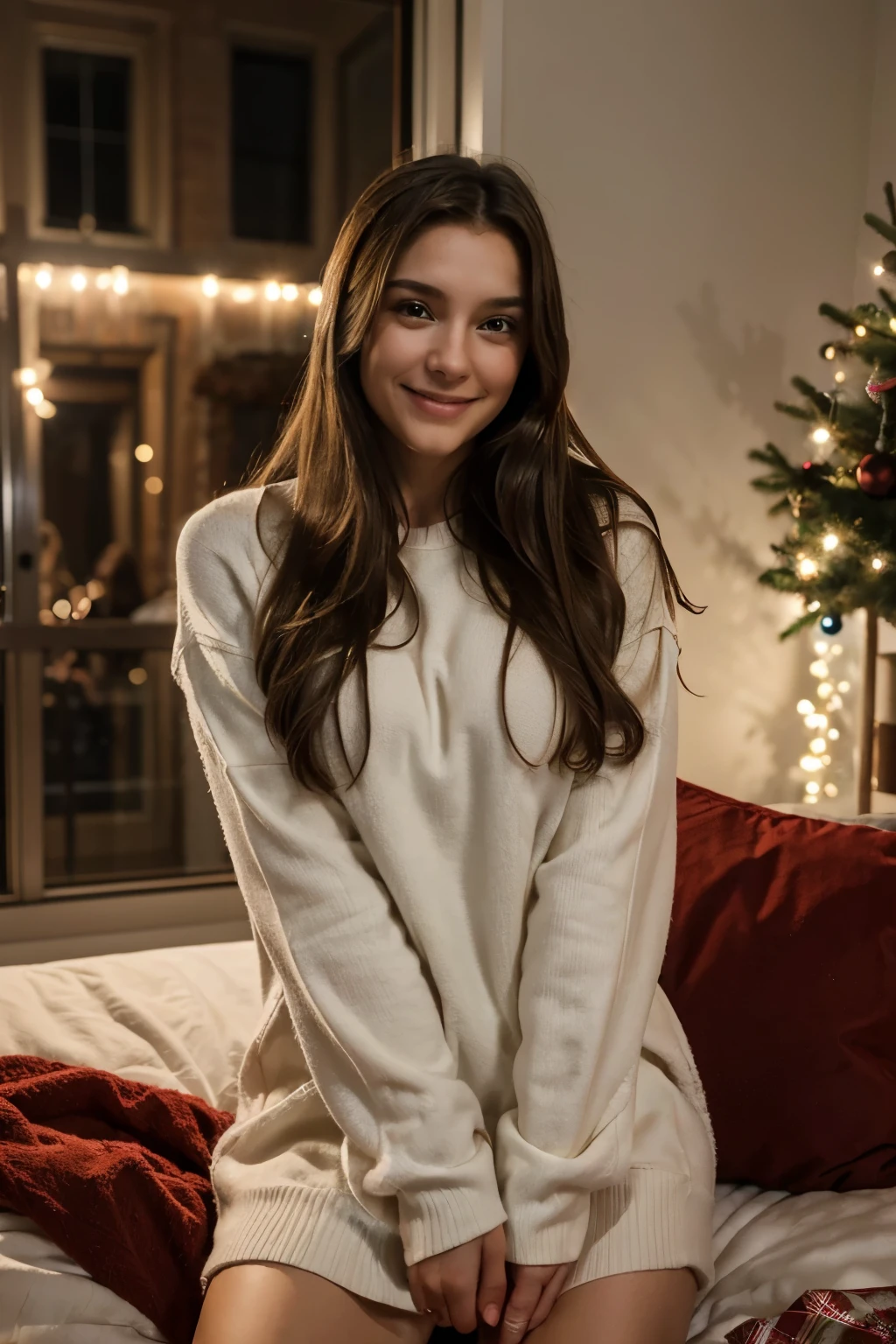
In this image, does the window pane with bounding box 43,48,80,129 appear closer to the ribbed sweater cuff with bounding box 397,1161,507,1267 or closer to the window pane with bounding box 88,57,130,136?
the window pane with bounding box 88,57,130,136

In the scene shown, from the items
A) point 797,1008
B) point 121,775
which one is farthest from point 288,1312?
point 121,775

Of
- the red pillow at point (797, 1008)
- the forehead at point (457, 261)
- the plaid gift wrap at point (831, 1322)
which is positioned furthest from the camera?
the red pillow at point (797, 1008)

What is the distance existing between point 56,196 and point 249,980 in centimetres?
221

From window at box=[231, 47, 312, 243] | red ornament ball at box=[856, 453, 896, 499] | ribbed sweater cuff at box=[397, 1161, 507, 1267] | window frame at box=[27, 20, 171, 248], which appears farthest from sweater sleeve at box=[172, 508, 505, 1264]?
window at box=[231, 47, 312, 243]

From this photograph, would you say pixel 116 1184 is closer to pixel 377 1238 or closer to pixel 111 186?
pixel 377 1238

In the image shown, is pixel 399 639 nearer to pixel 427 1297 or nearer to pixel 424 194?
pixel 424 194

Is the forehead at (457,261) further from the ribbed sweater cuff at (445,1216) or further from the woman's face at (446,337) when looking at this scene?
the ribbed sweater cuff at (445,1216)

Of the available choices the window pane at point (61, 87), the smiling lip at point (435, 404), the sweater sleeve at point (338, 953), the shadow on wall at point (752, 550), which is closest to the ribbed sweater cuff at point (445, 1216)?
the sweater sleeve at point (338, 953)

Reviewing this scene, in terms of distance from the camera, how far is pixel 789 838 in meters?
1.62

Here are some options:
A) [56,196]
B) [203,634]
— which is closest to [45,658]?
[56,196]

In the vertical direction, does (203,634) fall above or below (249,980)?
above

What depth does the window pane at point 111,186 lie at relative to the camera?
3170 millimetres

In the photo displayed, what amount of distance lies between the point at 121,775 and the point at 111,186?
161 cm

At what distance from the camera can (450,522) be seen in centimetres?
145
